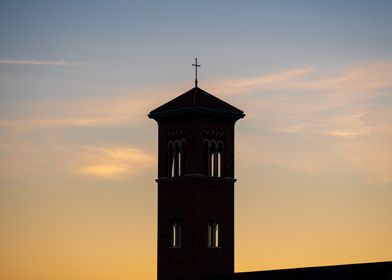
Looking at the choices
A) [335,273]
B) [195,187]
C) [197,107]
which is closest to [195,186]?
[195,187]

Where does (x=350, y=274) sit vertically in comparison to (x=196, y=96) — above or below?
below

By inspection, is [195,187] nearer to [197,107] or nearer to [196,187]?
[196,187]

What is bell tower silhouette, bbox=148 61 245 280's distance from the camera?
95.9m

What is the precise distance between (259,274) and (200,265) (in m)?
4.99

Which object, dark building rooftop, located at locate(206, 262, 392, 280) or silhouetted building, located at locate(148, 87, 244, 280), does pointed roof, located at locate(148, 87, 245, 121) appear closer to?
silhouetted building, located at locate(148, 87, 244, 280)

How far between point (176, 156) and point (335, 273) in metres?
15.6

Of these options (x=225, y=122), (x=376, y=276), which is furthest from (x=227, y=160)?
(x=376, y=276)

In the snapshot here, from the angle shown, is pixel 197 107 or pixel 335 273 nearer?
pixel 335 273

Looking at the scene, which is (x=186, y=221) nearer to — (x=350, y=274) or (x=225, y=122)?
(x=225, y=122)

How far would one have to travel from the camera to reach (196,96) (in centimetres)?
9800

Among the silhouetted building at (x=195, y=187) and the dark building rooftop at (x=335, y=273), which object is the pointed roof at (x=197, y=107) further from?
the dark building rooftop at (x=335, y=273)

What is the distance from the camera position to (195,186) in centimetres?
9600

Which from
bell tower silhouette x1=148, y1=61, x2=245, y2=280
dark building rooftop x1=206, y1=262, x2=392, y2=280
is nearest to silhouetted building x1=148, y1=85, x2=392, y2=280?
bell tower silhouette x1=148, y1=61, x2=245, y2=280

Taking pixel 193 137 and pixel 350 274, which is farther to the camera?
pixel 193 137
